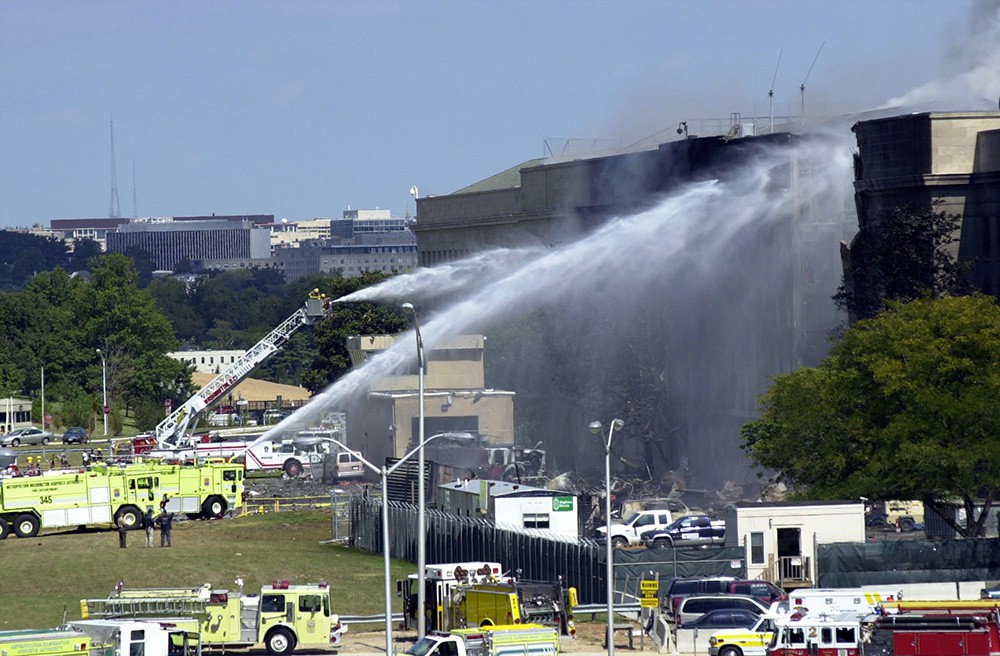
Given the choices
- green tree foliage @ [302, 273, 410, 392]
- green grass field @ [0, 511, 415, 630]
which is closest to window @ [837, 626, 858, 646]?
green grass field @ [0, 511, 415, 630]

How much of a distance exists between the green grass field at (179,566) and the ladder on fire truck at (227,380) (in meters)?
28.1

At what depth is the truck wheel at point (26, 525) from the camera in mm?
66688

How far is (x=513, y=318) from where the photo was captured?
10338 centimetres

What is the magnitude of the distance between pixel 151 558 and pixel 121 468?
11.8 metres

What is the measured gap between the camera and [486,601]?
1705 inches

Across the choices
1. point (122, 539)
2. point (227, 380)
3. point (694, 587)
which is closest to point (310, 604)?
point (694, 587)

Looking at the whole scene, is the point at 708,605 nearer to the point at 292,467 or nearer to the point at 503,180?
the point at 292,467

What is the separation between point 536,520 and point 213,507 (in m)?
18.2

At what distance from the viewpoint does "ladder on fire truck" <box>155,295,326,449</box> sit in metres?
97.5

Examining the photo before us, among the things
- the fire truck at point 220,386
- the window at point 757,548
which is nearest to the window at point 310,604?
the window at point 757,548

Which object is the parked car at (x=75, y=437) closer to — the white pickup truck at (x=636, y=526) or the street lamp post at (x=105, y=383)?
the street lamp post at (x=105, y=383)

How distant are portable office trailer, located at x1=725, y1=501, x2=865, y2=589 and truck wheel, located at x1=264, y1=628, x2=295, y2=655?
45.8 feet

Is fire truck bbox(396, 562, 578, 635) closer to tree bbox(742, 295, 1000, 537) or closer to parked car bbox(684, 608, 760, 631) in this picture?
parked car bbox(684, 608, 760, 631)

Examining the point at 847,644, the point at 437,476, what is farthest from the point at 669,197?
the point at 847,644
